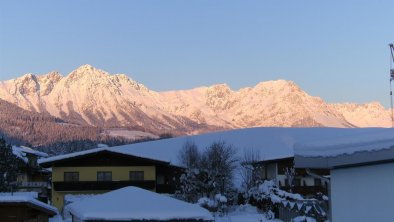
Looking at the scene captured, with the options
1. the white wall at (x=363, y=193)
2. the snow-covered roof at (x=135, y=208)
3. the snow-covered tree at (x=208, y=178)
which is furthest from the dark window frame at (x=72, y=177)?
the white wall at (x=363, y=193)

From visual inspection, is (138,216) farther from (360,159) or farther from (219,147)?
(219,147)

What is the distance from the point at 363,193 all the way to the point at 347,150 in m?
0.40

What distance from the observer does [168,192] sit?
185ft

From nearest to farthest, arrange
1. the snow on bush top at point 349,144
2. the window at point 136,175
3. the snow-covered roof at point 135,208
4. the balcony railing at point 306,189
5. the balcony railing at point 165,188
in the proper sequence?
the snow on bush top at point 349,144 → the snow-covered roof at point 135,208 → the balcony railing at point 306,189 → the window at point 136,175 → the balcony railing at point 165,188

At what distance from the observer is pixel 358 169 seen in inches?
174

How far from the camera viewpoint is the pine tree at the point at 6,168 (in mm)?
47844

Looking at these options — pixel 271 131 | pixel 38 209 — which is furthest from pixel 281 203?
pixel 271 131

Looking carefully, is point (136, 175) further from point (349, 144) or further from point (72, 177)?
point (349, 144)

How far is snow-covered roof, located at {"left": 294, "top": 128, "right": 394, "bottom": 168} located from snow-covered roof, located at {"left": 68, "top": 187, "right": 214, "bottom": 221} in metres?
20.3

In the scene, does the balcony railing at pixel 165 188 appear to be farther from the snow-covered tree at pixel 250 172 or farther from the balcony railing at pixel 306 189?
the balcony railing at pixel 306 189

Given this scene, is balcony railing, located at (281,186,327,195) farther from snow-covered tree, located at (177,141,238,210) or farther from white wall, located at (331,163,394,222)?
white wall, located at (331,163,394,222)

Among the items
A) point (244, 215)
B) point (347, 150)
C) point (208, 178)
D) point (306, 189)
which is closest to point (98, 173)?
point (208, 178)

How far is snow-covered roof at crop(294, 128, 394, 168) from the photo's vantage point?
393 centimetres

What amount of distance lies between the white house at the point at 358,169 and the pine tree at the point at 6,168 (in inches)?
1762
